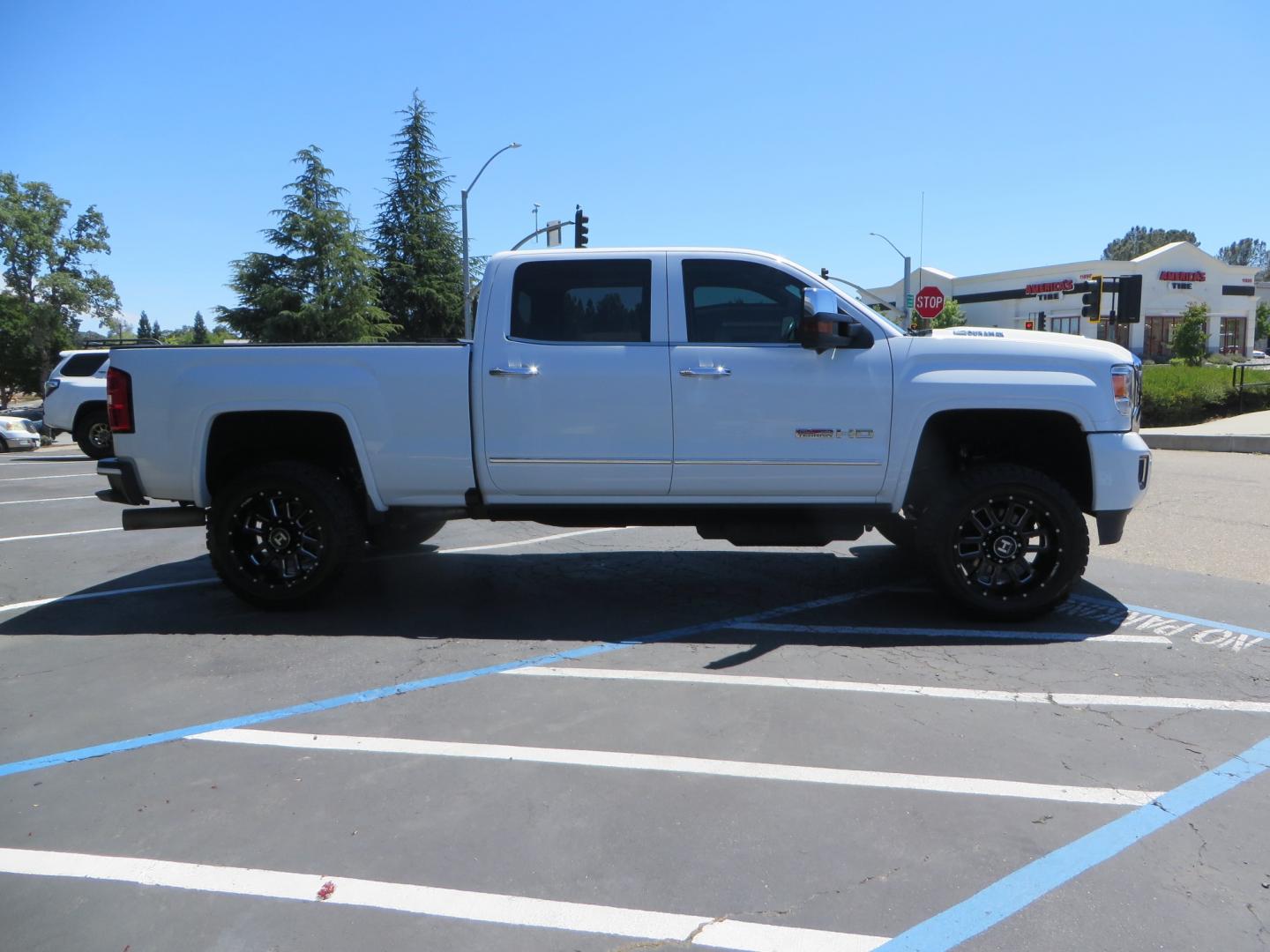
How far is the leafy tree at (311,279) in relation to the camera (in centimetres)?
3139

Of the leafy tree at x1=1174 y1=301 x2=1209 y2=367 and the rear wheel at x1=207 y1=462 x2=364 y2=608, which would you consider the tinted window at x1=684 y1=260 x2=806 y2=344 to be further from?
the leafy tree at x1=1174 y1=301 x2=1209 y2=367

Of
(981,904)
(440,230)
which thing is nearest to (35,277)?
(440,230)

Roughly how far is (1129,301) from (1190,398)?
304 inches

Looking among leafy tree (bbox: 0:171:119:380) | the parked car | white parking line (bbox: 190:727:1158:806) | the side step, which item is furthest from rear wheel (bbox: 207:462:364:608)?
leafy tree (bbox: 0:171:119:380)

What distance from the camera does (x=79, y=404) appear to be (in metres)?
17.5

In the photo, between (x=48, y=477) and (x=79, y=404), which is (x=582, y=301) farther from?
(x=79, y=404)

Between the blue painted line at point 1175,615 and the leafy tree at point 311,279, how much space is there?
27902 mm

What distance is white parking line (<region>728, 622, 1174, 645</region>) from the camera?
17.5 feet

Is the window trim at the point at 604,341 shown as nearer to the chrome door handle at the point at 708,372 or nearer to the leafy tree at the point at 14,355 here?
the chrome door handle at the point at 708,372

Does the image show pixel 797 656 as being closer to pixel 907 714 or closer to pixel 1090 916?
pixel 907 714

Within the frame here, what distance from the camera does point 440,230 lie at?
3928 cm

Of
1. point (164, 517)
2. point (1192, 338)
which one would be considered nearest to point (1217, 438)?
point (164, 517)

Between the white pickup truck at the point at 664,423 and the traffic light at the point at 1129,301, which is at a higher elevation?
the traffic light at the point at 1129,301

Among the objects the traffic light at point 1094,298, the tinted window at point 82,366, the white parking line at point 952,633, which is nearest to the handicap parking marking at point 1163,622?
the white parking line at point 952,633
